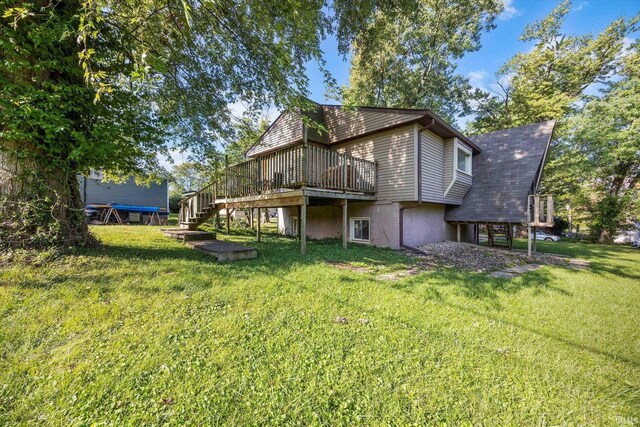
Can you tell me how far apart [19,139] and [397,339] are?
6733mm

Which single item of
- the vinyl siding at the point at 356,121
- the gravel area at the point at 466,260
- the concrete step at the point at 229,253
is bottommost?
the gravel area at the point at 466,260

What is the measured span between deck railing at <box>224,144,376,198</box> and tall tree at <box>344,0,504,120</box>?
8.92 metres

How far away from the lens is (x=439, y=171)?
32.9ft

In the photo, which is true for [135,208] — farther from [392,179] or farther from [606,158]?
[606,158]

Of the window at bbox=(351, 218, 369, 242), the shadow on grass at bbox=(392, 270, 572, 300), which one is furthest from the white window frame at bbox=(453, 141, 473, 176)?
the shadow on grass at bbox=(392, 270, 572, 300)

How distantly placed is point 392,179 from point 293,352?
25.8 ft

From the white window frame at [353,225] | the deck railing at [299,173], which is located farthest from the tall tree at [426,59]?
the white window frame at [353,225]

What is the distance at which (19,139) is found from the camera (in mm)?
4230

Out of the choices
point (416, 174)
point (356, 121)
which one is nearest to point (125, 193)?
point (356, 121)

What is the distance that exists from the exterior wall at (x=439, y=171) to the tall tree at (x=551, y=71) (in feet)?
40.2

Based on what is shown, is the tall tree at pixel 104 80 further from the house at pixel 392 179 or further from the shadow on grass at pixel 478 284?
the shadow on grass at pixel 478 284

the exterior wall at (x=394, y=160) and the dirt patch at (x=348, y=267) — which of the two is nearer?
the dirt patch at (x=348, y=267)

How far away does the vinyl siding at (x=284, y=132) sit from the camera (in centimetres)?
1175

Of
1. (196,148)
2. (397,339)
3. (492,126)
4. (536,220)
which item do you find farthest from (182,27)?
(492,126)
